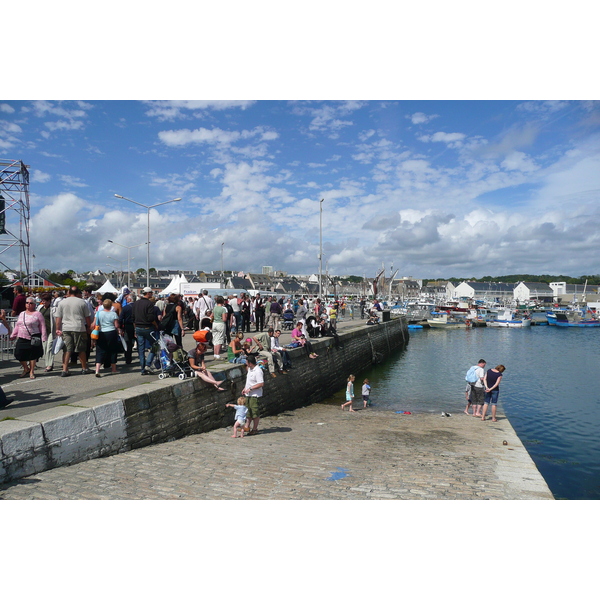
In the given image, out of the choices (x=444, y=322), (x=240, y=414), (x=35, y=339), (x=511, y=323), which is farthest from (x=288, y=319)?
(x=511, y=323)

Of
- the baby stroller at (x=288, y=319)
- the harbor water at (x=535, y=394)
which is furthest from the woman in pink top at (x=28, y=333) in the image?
the baby stroller at (x=288, y=319)

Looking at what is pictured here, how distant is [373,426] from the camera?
1220 cm

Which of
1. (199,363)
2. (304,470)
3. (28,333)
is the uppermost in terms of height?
(28,333)

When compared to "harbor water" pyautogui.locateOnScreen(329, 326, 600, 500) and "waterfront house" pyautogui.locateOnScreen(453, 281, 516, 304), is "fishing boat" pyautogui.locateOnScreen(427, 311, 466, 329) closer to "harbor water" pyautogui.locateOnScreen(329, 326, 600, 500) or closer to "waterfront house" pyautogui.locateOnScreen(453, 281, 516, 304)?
"harbor water" pyautogui.locateOnScreen(329, 326, 600, 500)

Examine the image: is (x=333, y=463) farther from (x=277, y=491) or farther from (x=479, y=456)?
(x=479, y=456)

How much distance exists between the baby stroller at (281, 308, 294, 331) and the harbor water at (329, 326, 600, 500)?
427 cm

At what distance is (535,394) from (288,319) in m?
11.9

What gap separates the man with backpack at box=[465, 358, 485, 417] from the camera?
14141mm

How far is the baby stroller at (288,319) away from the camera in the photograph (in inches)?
781

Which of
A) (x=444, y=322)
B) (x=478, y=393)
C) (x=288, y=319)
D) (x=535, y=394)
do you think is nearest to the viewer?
(x=478, y=393)

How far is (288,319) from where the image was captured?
66.2ft

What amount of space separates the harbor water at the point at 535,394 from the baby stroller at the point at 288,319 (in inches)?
168

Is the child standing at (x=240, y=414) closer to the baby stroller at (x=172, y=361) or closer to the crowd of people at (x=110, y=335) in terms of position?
the crowd of people at (x=110, y=335)

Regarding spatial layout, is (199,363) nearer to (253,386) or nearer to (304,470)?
(253,386)
